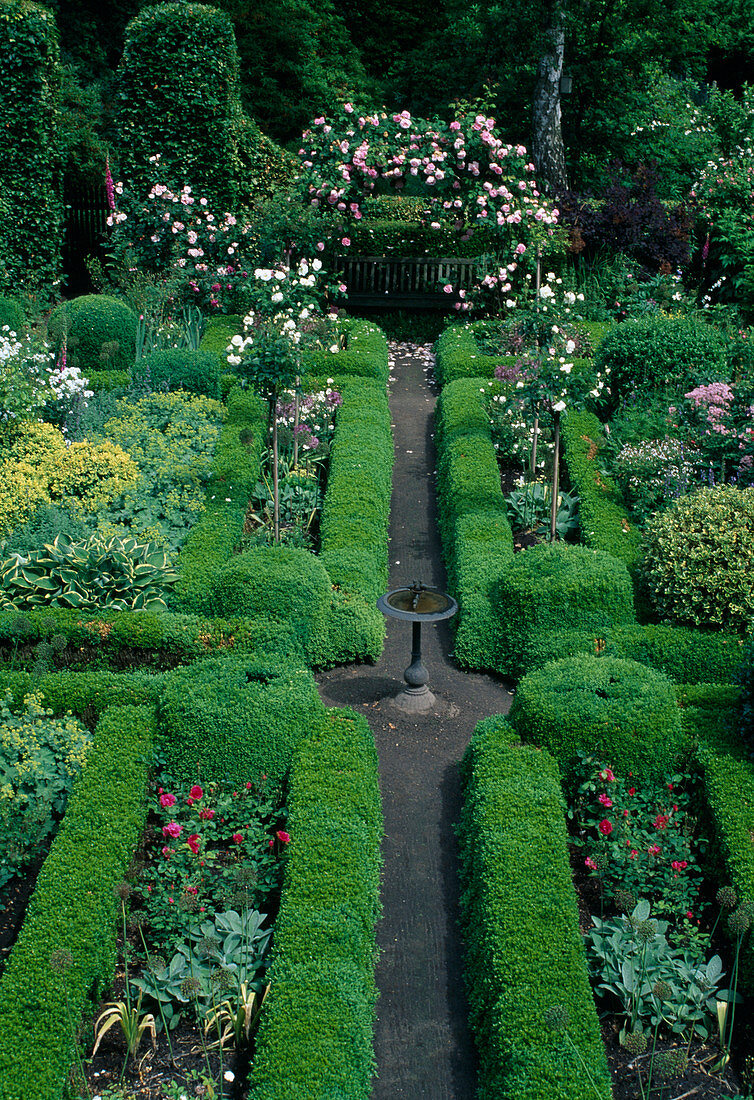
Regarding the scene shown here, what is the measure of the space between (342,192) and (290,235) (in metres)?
1.44

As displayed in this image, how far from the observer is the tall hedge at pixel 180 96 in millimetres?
17203

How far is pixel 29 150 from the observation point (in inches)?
625

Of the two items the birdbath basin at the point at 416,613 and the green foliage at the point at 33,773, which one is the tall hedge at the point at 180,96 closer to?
the birdbath basin at the point at 416,613

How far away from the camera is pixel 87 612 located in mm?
8906

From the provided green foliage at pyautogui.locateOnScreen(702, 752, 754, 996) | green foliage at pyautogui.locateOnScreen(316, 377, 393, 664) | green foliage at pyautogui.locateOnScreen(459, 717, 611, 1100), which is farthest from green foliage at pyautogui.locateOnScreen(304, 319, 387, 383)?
green foliage at pyautogui.locateOnScreen(702, 752, 754, 996)

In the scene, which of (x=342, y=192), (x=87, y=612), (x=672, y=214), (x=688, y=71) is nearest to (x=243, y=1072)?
(x=87, y=612)

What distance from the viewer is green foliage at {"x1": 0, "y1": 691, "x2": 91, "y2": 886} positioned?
6.73 metres

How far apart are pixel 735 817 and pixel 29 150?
14222mm

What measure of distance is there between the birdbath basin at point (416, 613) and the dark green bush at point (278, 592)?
706mm

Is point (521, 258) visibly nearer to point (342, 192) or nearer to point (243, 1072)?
point (342, 192)

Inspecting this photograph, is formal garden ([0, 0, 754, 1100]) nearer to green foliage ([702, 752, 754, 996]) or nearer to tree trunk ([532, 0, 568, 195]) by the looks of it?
green foliage ([702, 752, 754, 996])

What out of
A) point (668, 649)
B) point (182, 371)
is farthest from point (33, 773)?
point (182, 371)

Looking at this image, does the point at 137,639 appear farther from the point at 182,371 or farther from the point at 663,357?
the point at 663,357

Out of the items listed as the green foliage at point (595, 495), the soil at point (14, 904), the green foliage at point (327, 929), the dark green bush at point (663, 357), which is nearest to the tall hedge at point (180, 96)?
the dark green bush at point (663, 357)
